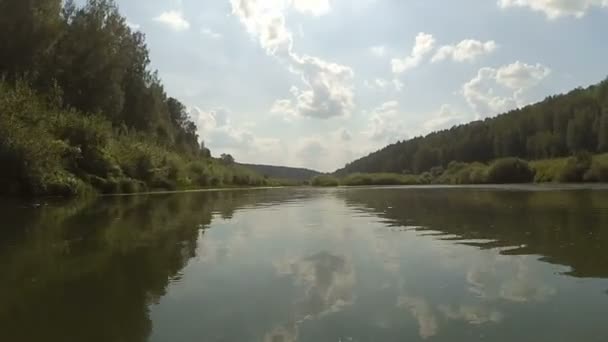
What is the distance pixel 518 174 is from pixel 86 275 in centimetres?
8658

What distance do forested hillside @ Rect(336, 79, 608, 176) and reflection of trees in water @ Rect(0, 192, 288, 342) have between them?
105 metres

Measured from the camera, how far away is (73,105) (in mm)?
44969

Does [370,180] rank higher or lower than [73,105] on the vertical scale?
lower

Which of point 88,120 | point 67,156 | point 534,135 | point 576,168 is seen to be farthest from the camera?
point 534,135

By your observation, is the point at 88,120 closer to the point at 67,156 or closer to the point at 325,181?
the point at 67,156

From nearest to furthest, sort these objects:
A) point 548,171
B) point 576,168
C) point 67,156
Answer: point 67,156, point 576,168, point 548,171

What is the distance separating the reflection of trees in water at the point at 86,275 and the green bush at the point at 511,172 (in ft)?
261

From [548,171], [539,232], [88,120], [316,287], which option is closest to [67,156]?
[88,120]

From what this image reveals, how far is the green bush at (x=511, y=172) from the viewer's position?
84.8 m

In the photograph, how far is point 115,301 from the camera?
594 cm

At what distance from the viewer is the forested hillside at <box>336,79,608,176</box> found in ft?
389

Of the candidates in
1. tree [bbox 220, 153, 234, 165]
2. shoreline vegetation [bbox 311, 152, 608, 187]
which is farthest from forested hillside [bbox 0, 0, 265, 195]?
shoreline vegetation [bbox 311, 152, 608, 187]

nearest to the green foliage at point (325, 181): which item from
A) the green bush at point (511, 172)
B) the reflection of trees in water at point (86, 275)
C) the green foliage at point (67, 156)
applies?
the green bush at point (511, 172)

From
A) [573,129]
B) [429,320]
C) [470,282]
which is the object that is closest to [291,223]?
[470,282]
